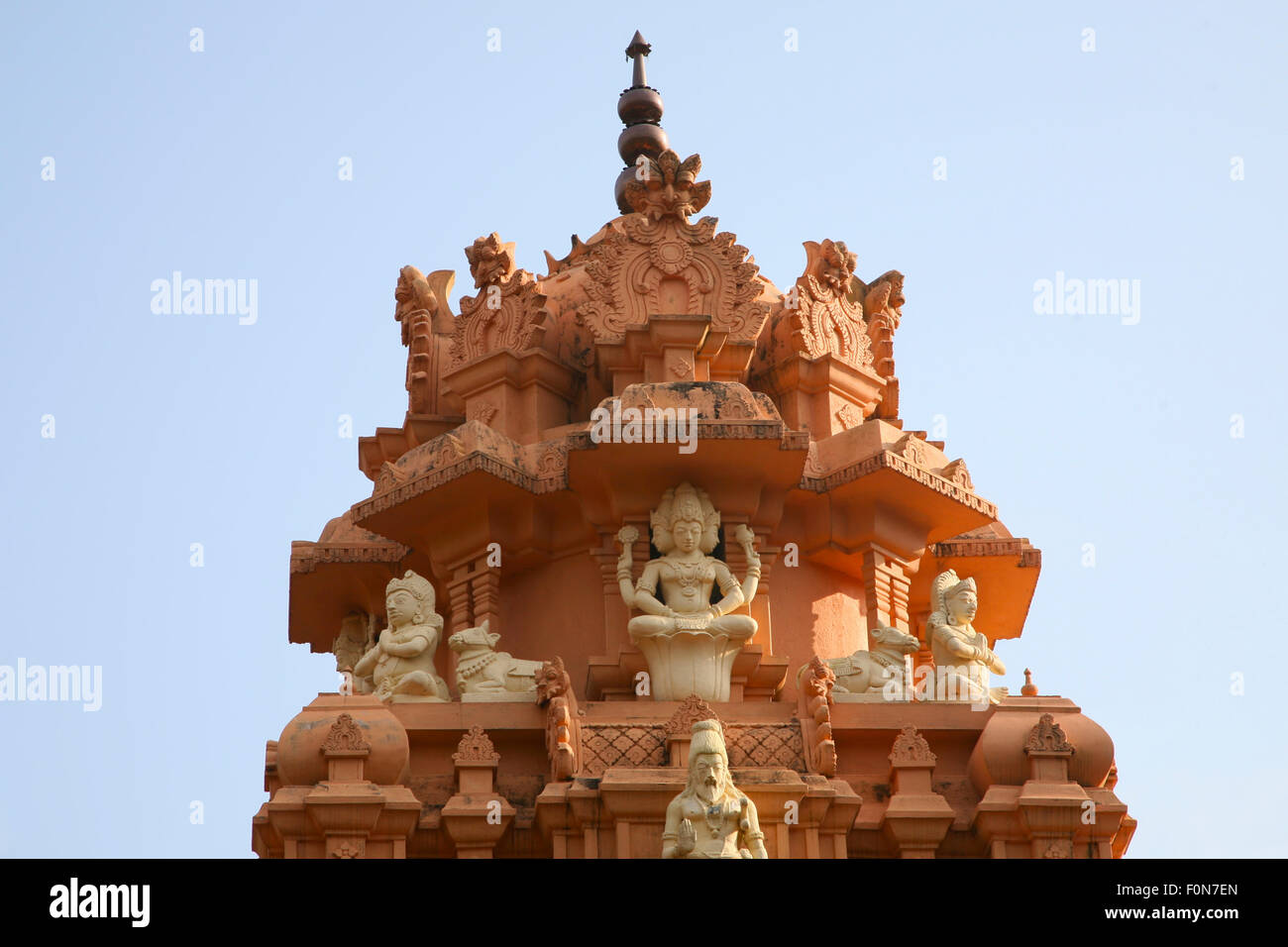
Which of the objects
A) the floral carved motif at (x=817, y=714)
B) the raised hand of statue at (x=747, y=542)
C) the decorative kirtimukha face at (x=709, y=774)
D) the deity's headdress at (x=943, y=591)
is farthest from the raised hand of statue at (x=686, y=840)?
the deity's headdress at (x=943, y=591)

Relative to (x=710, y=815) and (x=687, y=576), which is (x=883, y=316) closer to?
(x=687, y=576)

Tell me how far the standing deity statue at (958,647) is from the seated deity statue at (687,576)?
2.19m

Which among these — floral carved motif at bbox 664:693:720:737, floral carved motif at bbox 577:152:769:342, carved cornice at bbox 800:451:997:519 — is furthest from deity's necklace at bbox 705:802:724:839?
floral carved motif at bbox 577:152:769:342

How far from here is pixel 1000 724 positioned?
27.4m

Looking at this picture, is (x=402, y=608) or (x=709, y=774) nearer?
(x=709, y=774)

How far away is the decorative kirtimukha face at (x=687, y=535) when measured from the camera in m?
29.1

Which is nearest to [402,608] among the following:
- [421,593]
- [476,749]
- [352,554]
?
[421,593]

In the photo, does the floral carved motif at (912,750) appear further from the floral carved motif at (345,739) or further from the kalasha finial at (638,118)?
the kalasha finial at (638,118)

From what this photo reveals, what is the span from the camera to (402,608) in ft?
95.0

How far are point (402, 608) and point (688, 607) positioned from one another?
3317 mm

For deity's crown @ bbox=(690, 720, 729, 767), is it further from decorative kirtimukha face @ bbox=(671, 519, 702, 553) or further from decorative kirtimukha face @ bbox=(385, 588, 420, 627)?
decorative kirtimukha face @ bbox=(385, 588, 420, 627)

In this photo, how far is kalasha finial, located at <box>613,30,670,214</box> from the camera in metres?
36.2
